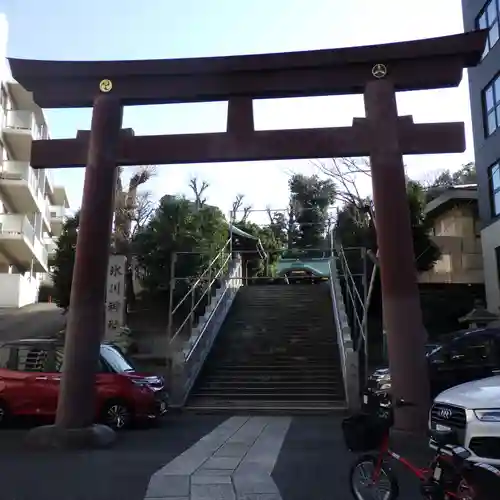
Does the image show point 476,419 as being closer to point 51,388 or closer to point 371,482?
point 371,482

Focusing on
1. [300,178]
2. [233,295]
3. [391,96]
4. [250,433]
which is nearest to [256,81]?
[391,96]

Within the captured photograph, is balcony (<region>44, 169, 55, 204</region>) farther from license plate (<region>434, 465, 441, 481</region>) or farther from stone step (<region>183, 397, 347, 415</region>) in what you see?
license plate (<region>434, 465, 441, 481</region>)

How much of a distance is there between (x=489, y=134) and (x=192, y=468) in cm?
1909

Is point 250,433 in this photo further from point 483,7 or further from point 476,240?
point 476,240

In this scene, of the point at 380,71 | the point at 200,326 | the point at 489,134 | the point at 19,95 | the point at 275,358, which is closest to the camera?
the point at 380,71

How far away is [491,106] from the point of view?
72.3 feet

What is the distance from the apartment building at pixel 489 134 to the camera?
2141cm

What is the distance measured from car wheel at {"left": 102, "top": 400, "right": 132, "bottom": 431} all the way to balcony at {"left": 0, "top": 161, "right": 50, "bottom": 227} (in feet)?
82.4

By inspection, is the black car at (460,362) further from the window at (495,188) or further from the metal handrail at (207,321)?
the window at (495,188)

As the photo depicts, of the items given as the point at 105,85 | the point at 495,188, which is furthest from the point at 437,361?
the point at 495,188

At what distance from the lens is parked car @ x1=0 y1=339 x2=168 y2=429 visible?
1149cm

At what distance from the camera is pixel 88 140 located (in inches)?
396

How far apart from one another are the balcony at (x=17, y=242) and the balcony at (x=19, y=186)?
5.06 ft

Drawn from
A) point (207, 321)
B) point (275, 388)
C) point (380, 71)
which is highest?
point (380, 71)
